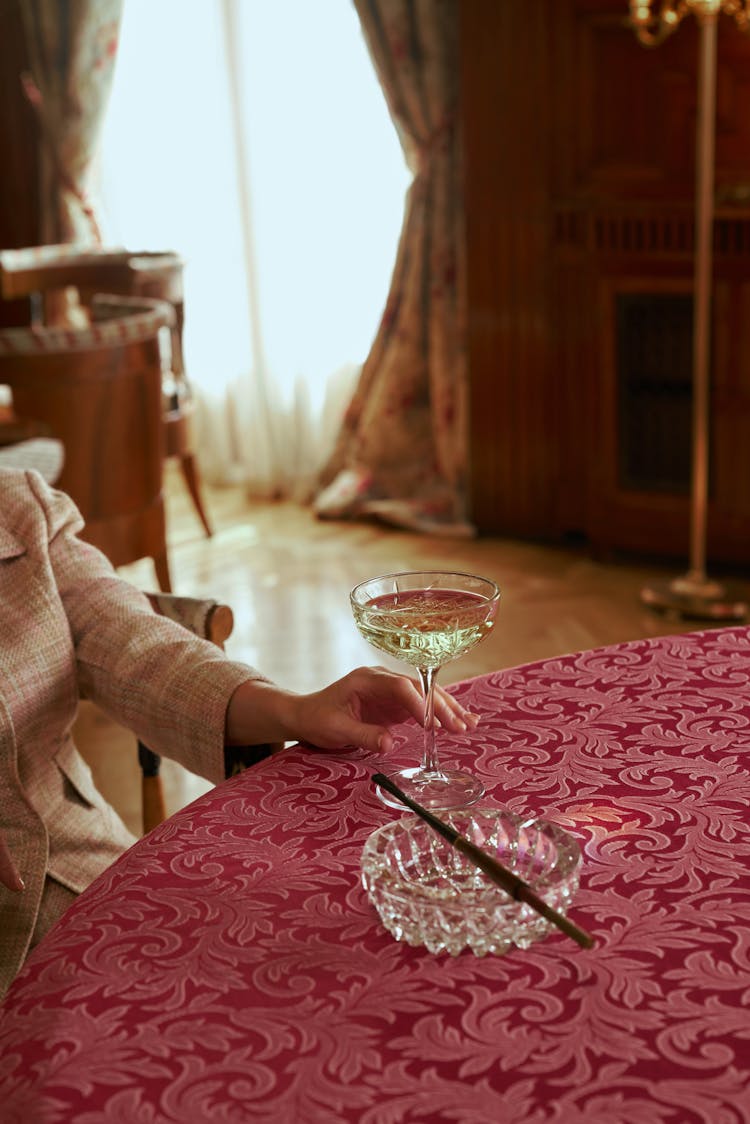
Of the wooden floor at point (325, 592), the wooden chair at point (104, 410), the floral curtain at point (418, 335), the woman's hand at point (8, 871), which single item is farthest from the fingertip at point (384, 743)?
the floral curtain at point (418, 335)

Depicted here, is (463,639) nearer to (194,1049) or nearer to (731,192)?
(194,1049)

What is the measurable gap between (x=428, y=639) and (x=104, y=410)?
2477 mm

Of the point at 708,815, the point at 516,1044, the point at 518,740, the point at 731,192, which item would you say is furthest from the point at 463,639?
the point at 731,192

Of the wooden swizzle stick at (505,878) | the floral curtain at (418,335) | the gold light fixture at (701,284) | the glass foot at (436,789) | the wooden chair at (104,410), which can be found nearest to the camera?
the wooden swizzle stick at (505,878)

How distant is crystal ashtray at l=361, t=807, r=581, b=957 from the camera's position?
0.92m

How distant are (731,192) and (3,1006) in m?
3.47

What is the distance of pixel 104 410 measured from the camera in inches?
138

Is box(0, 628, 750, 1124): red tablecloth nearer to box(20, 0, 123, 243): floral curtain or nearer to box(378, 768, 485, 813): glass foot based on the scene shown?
box(378, 768, 485, 813): glass foot

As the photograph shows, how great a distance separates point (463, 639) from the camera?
1.19m

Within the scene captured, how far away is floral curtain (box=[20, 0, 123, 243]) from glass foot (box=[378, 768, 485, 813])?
4.89 metres

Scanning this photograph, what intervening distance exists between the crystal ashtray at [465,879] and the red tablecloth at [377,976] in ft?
0.05

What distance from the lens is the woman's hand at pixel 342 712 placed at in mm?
1234

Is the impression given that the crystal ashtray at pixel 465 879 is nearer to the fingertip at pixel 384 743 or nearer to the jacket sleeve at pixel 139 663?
the fingertip at pixel 384 743

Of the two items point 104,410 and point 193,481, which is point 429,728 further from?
point 193,481
